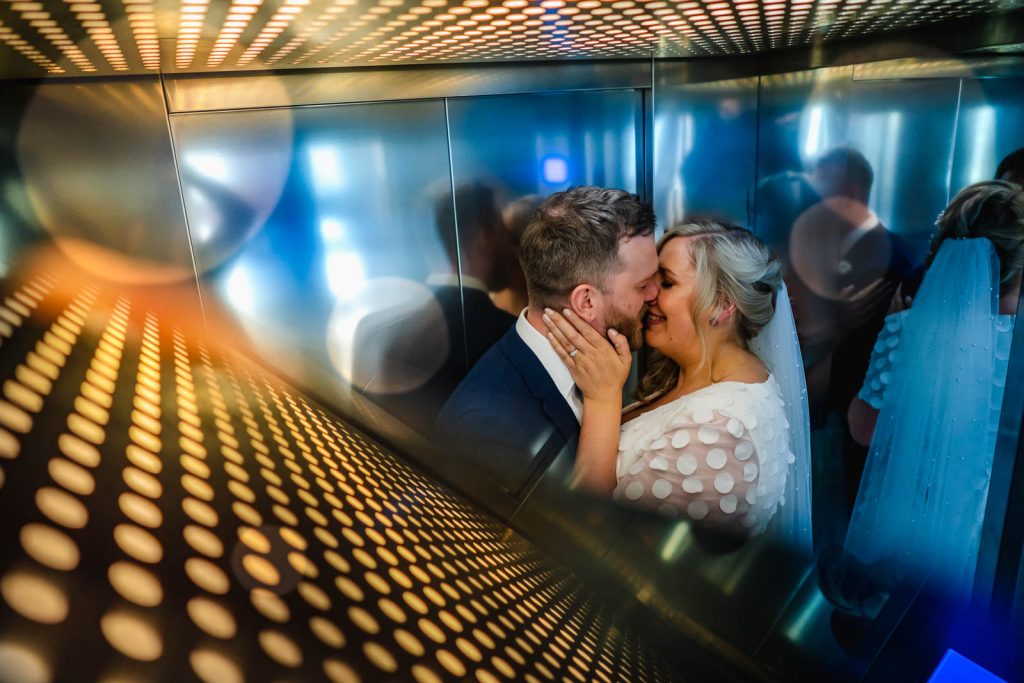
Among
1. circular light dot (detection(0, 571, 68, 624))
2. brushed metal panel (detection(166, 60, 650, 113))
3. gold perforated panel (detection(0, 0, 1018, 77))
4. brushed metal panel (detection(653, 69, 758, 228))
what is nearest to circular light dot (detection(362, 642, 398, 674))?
circular light dot (detection(0, 571, 68, 624))

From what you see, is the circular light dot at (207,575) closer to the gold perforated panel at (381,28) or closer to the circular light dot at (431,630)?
the circular light dot at (431,630)

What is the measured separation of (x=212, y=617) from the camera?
0.19 m

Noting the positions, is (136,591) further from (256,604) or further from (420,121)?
(420,121)

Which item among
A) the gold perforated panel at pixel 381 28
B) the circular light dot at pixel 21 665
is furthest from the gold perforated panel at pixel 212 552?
the gold perforated panel at pixel 381 28

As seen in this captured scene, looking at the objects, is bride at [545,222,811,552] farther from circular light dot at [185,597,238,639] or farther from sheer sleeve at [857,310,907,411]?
circular light dot at [185,597,238,639]

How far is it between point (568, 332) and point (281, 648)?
99 centimetres

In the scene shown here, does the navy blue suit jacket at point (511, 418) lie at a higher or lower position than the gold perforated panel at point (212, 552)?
lower

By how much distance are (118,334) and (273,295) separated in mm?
502

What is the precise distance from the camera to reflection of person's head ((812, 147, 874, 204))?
106cm

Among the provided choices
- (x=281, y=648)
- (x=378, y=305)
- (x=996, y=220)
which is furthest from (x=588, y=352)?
(x=281, y=648)

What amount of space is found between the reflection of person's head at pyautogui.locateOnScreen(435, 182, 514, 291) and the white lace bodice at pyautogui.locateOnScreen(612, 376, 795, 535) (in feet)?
1.44

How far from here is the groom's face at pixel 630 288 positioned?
1.14 metres

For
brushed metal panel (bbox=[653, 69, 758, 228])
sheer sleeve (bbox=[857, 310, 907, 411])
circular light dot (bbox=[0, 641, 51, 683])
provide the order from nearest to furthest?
circular light dot (bbox=[0, 641, 51, 683]), sheer sleeve (bbox=[857, 310, 907, 411]), brushed metal panel (bbox=[653, 69, 758, 228])

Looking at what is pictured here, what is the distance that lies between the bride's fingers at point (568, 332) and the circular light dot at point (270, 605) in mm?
968
